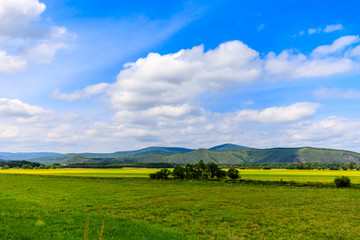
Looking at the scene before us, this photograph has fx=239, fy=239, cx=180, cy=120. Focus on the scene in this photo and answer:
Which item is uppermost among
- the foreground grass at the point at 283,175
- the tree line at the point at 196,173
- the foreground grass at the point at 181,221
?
the foreground grass at the point at 181,221

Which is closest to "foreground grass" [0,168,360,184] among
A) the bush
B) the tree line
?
the tree line

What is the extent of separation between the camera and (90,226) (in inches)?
1072

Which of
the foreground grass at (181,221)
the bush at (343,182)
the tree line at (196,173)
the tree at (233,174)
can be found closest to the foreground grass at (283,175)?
the tree at (233,174)

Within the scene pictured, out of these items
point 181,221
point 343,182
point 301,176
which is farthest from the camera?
point 301,176

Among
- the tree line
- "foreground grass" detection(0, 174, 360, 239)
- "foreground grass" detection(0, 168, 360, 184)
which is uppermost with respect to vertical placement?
"foreground grass" detection(0, 174, 360, 239)

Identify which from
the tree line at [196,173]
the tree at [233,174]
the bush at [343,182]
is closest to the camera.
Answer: the bush at [343,182]

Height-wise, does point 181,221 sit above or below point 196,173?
above

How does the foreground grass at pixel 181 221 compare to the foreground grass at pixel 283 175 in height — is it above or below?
above

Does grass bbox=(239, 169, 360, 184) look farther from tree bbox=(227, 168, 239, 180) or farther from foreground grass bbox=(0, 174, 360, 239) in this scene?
foreground grass bbox=(0, 174, 360, 239)

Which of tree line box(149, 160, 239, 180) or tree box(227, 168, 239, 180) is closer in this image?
tree box(227, 168, 239, 180)

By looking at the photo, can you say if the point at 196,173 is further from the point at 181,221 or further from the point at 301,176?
the point at 181,221

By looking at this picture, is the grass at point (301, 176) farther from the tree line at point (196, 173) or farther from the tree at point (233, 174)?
the tree line at point (196, 173)

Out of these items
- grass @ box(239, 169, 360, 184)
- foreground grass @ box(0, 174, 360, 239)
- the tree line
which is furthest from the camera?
the tree line

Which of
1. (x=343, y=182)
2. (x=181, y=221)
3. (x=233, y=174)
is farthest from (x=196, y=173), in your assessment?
(x=181, y=221)
